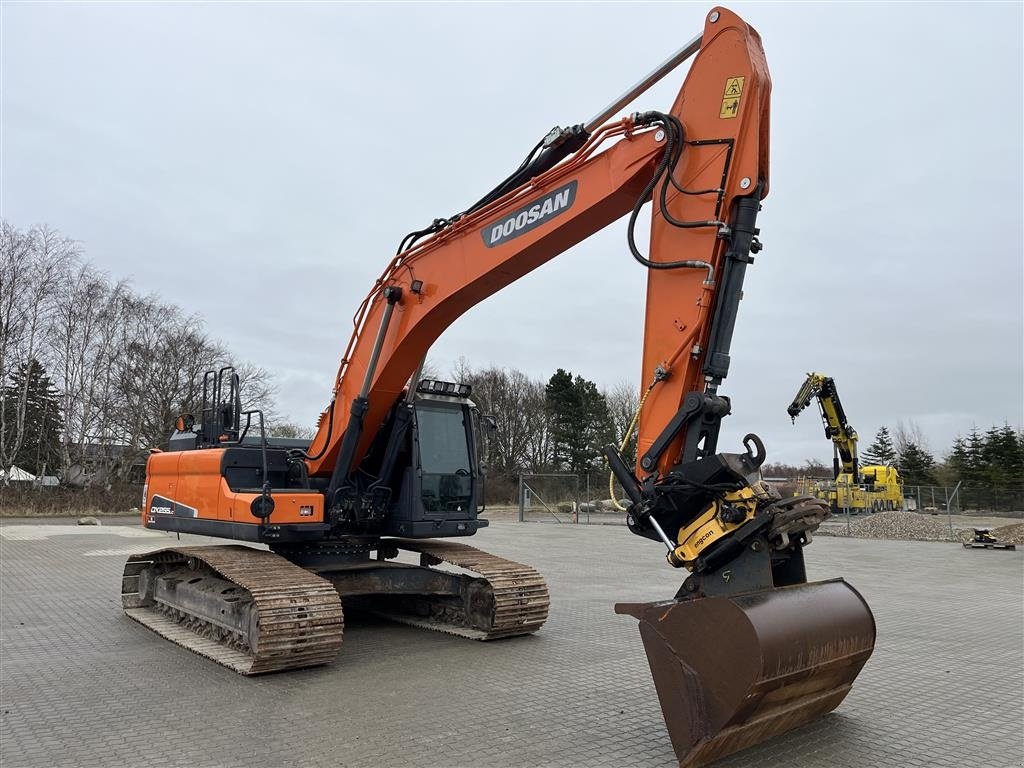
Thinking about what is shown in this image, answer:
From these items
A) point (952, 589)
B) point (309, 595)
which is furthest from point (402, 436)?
point (952, 589)

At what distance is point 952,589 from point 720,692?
10311 millimetres

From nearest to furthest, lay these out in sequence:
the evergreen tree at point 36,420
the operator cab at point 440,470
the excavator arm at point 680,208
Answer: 1. the excavator arm at point 680,208
2. the operator cab at point 440,470
3. the evergreen tree at point 36,420

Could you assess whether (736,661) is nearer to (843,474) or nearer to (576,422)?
(843,474)

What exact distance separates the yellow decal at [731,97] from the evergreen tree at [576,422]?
162 ft

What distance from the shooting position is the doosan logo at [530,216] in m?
5.97

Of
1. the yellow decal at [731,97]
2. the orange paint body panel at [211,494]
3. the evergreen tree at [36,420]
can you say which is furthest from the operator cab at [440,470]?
the evergreen tree at [36,420]

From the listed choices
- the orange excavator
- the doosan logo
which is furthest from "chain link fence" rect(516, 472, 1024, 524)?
the doosan logo

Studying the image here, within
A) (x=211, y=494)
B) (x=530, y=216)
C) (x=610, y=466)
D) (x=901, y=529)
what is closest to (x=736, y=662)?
(x=610, y=466)

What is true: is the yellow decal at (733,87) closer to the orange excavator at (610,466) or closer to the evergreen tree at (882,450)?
the orange excavator at (610,466)

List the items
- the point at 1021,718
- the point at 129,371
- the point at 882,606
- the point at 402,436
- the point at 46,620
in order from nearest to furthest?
the point at 1021,718, the point at 402,436, the point at 46,620, the point at 882,606, the point at 129,371

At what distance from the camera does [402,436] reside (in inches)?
309

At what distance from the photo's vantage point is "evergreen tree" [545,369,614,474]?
54725mm

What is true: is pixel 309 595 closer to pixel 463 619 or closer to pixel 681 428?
pixel 463 619

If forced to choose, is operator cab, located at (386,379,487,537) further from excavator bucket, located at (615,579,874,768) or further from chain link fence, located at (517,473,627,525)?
chain link fence, located at (517,473,627,525)
